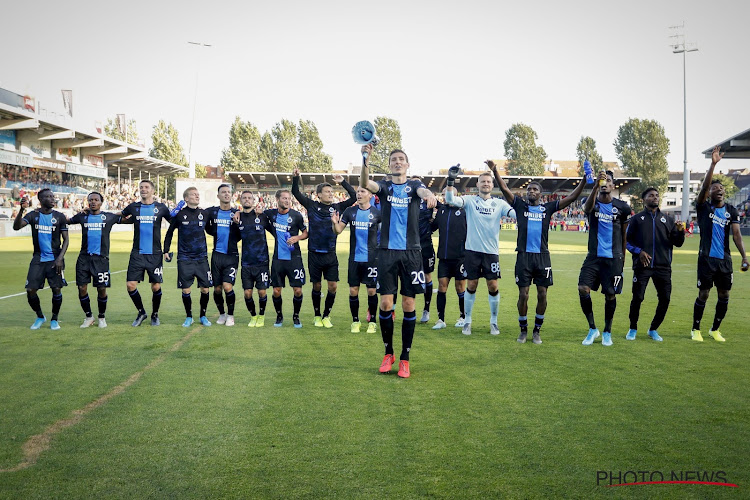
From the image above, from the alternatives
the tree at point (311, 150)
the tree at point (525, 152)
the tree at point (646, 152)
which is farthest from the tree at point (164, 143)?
the tree at point (646, 152)

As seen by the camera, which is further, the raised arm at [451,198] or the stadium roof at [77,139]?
the stadium roof at [77,139]

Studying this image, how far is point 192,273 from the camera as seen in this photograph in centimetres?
913

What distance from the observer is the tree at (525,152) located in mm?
92500

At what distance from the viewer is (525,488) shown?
3.52m

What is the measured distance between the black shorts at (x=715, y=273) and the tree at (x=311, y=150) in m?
80.1

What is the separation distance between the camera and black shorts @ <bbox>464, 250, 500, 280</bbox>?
8344 mm

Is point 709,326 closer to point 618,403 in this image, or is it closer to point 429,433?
point 618,403

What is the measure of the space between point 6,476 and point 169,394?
71.2 inches

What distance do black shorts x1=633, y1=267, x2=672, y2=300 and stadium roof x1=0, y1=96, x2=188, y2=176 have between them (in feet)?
125

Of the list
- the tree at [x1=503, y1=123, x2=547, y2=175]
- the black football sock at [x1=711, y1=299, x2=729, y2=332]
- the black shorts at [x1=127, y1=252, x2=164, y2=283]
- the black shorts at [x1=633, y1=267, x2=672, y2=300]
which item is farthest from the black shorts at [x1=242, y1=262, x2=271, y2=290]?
the tree at [x1=503, y1=123, x2=547, y2=175]

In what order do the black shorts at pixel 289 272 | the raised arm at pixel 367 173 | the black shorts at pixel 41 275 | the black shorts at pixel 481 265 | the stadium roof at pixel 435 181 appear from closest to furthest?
the raised arm at pixel 367 173 < the black shorts at pixel 481 265 < the black shorts at pixel 41 275 < the black shorts at pixel 289 272 < the stadium roof at pixel 435 181

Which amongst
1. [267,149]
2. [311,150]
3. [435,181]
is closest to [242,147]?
[267,149]

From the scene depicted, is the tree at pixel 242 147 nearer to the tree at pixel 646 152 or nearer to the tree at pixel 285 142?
the tree at pixel 285 142

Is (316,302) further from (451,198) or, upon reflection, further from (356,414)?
(356,414)
